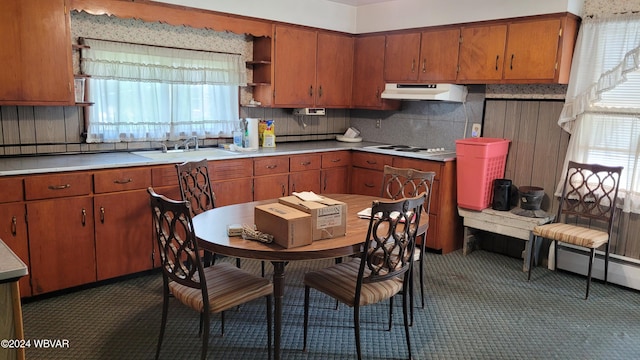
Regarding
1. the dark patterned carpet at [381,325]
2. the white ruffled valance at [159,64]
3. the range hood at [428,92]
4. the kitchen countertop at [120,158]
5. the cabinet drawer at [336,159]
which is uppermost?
the white ruffled valance at [159,64]

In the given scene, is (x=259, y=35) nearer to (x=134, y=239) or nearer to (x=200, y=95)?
(x=200, y=95)

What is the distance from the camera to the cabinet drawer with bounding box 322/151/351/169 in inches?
188

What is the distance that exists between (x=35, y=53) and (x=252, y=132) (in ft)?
6.12

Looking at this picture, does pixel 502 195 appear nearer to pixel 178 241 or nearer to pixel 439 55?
pixel 439 55

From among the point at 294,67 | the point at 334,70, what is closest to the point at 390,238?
the point at 294,67

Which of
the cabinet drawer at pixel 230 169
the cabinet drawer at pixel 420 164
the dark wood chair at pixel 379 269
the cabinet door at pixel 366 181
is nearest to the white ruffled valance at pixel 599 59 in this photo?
the cabinet drawer at pixel 420 164

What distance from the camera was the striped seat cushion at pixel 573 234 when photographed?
3.48 meters

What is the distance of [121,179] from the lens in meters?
3.40

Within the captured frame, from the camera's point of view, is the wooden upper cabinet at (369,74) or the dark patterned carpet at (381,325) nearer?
the dark patterned carpet at (381,325)

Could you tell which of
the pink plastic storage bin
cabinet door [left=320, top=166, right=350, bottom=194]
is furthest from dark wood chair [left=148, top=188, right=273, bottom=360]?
the pink plastic storage bin

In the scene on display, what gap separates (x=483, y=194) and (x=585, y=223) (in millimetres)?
849

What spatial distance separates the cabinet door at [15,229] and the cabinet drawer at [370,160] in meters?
2.99

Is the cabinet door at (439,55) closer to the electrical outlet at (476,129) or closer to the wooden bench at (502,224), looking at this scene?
the electrical outlet at (476,129)

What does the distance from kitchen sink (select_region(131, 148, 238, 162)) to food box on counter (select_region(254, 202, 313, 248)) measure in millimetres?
1601
